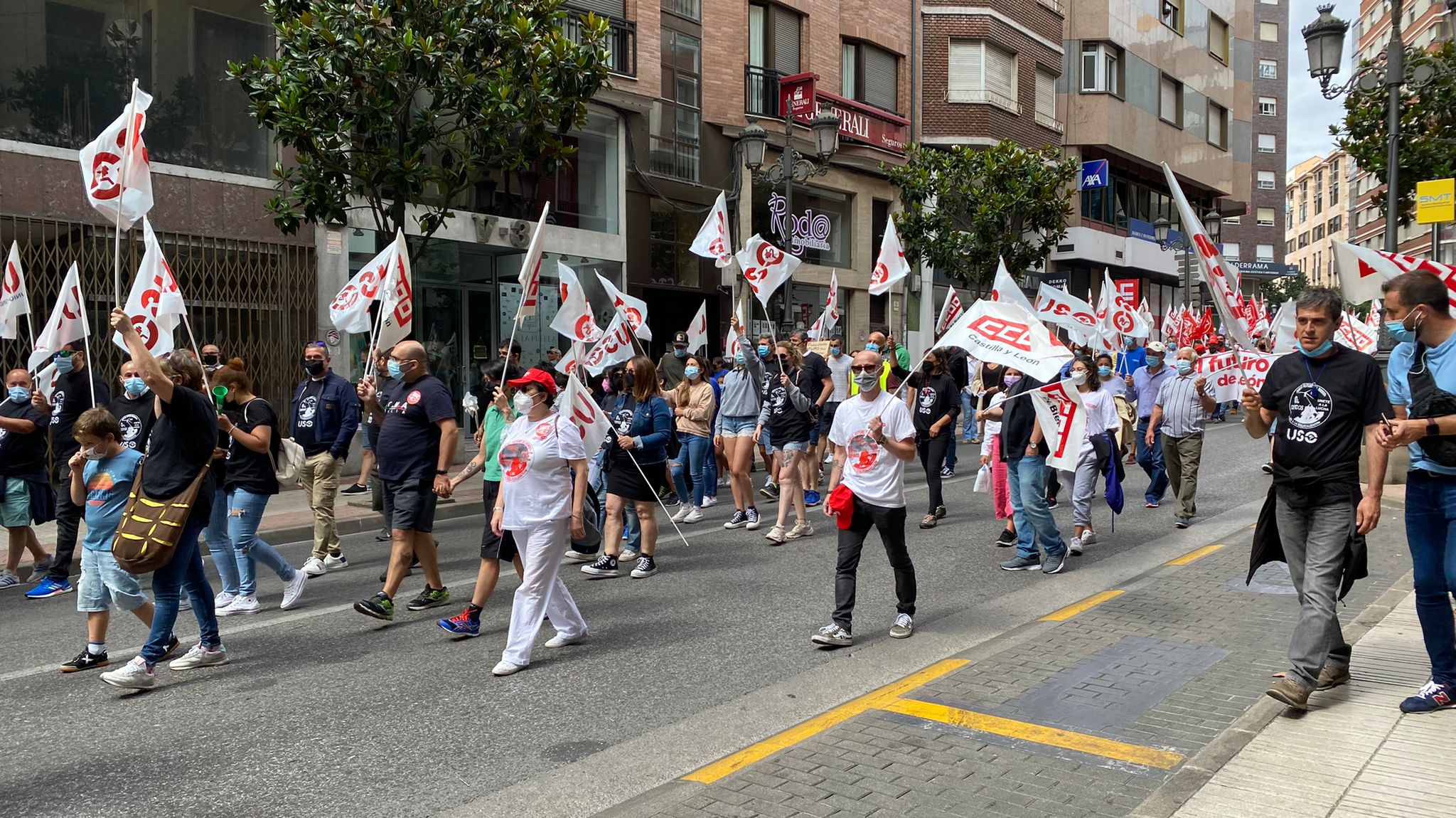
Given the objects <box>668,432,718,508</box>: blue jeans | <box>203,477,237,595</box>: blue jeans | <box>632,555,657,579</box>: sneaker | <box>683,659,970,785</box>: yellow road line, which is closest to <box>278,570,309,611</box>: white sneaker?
<box>203,477,237,595</box>: blue jeans

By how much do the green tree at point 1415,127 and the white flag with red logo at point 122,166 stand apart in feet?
47.9

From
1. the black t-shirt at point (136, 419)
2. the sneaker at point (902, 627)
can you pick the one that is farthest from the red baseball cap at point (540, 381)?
the sneaker at point (902, 627)

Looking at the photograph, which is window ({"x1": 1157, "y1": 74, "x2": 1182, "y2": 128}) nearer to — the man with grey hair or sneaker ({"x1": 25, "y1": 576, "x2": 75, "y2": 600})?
the man with grey hair

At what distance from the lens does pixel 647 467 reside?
948 centimetres

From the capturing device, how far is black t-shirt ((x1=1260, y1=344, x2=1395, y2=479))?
5.04 metres

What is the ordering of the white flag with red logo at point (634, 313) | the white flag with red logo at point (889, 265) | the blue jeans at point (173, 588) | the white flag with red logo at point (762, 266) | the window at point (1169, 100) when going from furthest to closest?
the window at point (1169, 100), the white flag with red logo at point (889, 265), the white flag with red logo at point (762, 266), the white flag with red logo at point (634, 313), the blue jeans at point (173, 588)

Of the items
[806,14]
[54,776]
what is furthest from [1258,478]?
[806,14]

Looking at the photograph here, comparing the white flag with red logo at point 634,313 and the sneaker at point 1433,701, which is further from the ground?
the white flag with red logo at point 634,313

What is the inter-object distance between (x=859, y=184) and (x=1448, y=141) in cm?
1481

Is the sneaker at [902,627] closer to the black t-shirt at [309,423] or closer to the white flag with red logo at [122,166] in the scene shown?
the black t-shirt at [309,423]

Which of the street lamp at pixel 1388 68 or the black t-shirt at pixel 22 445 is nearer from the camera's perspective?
the black t-shirt at pixel 22 445

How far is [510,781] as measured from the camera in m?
4.65

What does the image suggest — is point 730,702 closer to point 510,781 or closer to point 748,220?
point 510,781

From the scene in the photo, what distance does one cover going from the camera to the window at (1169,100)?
4078 centimetres
